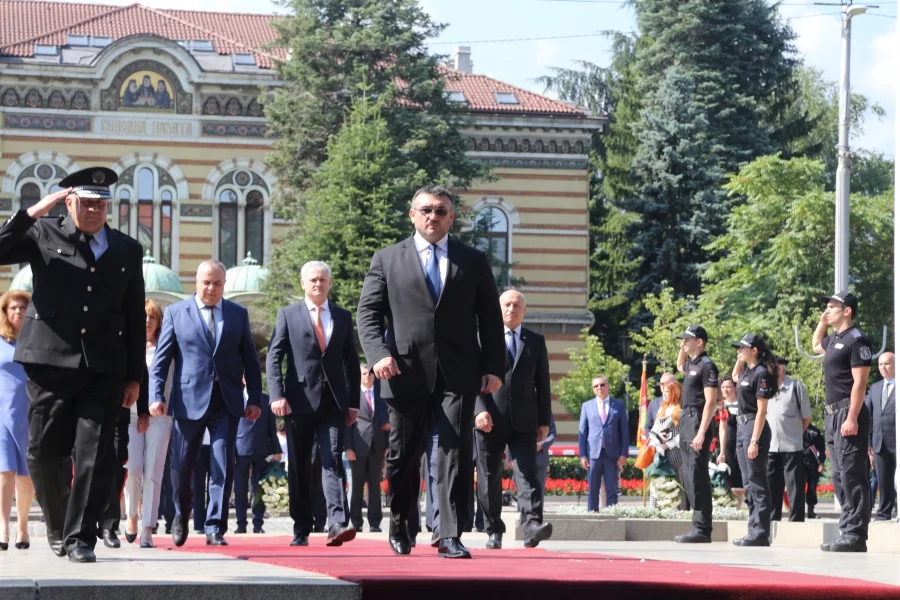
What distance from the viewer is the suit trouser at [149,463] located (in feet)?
39.5

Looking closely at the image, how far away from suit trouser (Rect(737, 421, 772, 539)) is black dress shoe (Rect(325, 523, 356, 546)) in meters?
4.58

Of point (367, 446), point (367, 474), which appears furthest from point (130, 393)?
point (367, 474)

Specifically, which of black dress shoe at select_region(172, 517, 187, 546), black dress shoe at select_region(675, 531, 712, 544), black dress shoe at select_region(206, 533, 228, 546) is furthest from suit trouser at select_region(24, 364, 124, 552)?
black dress shoe at select_region(675, 531, 712, 544)

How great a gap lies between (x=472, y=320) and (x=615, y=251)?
44.1 m

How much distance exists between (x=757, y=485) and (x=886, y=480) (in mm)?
4485

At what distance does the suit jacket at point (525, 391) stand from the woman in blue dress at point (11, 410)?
3.41m

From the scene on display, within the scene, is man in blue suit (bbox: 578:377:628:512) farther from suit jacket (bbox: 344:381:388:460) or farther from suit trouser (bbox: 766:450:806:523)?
suit trouser (bbox: 766:450:806:523)

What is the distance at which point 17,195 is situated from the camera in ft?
143

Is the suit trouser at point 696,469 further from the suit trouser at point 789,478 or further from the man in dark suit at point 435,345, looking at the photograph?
the man in dark suit at point 435,345

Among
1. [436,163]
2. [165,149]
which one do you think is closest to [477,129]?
[436,163]

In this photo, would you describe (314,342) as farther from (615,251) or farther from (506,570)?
(615,251)

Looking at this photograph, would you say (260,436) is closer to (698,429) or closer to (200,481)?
(698,429)

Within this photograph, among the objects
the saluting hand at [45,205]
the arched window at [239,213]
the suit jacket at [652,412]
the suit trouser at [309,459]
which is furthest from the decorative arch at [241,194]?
the saluting hand at [45,205]

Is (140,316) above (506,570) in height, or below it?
above
